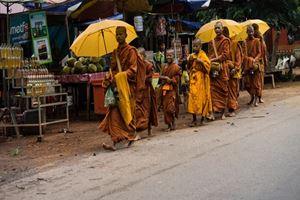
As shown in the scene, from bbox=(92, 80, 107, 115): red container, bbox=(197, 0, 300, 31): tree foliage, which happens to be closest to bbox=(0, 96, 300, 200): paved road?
bbox=(92, 80, 107, 115): red container

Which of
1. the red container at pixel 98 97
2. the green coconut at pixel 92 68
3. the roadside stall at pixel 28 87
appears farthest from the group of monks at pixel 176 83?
the green coconut at pixel 92 68

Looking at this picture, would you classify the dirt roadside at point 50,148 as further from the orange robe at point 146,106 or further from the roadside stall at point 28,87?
the orange robe at point 146,106

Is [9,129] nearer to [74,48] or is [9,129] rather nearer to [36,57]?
[36,57]

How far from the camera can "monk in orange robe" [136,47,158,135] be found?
9.75 metres

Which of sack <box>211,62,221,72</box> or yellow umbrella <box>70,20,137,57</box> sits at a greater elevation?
yellow umbrella <box>70,20,137,57</box>

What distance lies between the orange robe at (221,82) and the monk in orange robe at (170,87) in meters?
1.50

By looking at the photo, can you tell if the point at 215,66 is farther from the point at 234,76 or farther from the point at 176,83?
the point at 176,83

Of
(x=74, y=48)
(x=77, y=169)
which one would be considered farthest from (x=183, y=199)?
(x=74, y=48)

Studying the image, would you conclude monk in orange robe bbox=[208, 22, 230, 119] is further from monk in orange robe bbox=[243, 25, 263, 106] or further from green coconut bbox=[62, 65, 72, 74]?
green coconut bbox=[62, 65, 72, 74]

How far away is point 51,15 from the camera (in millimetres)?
14266

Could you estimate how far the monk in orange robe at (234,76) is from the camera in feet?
42.3

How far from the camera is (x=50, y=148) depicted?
9836 millimetres

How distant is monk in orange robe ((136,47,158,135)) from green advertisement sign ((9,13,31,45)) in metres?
3.78

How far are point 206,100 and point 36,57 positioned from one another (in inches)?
147
